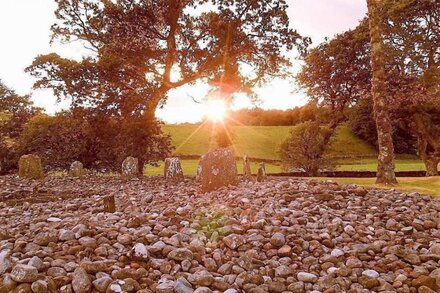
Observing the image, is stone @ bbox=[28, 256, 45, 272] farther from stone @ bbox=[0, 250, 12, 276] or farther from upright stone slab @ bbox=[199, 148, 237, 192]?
upright stone slab @ bbox=[199, 148, 237, 192]

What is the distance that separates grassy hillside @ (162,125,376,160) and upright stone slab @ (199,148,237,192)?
30862mm

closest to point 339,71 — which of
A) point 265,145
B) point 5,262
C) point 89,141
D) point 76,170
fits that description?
point 89,141

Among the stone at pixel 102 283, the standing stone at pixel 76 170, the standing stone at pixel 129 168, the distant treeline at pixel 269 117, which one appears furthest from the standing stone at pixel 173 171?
the distant treeline at pixel 269 117

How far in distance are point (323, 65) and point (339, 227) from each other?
25632mm

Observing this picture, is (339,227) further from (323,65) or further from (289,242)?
(323,65)

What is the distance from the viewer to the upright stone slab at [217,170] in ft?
41.3

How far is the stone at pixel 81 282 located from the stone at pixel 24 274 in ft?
1.68

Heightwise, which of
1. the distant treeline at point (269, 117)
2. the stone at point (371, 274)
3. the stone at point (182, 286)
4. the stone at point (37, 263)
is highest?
the distant treeline at point (269, 117)

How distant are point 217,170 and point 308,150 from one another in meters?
20.1

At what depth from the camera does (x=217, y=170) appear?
1270 cm

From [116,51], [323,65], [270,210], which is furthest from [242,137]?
[270,210]

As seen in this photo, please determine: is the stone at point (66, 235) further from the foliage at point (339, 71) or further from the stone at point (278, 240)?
the foliage at point (339, 71)

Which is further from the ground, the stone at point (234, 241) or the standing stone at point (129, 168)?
the standing stone at point (129, 168)

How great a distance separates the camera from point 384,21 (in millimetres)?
28094
